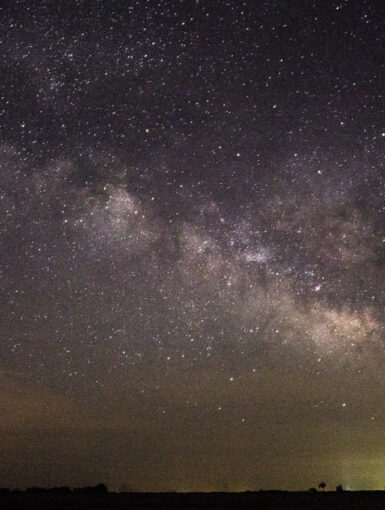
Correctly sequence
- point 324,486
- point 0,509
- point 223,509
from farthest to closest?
point 324,486
point 223,509
point 0,509

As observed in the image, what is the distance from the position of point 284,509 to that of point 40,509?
1041 centimetres

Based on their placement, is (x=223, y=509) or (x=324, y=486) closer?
(x=223, y=509)

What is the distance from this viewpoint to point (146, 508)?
27.8m

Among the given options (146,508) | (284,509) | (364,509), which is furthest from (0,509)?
(364,509)

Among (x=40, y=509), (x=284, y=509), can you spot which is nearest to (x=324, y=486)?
(x=284, y=509)

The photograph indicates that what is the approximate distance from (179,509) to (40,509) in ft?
19.9

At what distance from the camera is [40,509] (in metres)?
25.8

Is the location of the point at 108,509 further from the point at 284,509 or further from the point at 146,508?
the point at 284,509

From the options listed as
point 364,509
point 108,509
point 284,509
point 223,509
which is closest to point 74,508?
point 108,509

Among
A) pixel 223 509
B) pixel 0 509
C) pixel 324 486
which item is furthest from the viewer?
pixel 324 486

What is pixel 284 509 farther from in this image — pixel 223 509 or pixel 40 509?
pixel 40 509

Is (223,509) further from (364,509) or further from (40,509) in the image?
(40,509)

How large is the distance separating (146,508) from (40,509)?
4.77m

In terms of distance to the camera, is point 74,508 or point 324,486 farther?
point 324,486
